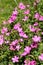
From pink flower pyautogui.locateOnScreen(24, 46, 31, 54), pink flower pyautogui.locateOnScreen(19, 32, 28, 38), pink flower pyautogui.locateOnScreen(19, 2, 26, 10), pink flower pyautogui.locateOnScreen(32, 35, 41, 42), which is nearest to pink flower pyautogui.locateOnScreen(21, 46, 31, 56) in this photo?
pink flower pyautogui.locateOnScreen(24, 46, 31, 54)

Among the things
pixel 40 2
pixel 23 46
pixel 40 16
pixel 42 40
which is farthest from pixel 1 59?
pixel 40 2

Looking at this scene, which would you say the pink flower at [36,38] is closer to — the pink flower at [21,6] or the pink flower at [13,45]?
the pink flower at [13,45]

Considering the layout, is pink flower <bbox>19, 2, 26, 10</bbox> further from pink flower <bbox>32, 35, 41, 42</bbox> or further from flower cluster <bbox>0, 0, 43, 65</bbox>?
pink flower <bbox>32, 35, 41, 42</bbox>

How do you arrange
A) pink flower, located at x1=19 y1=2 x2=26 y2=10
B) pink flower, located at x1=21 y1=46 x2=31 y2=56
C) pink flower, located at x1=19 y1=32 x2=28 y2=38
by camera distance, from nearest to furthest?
pink flower, located at x1=21 y1=46 x2=31 y2=56
pink flower, located at x1=19 y1=32 x2=28 y2=38
pink flower, located at x1=19 y1=2 x2=26 y2=10

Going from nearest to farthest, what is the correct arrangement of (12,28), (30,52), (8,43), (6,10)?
(30,52) < (8,43) < (12,28) < (6,10)

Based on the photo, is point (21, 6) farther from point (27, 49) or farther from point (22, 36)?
point (27, 49)

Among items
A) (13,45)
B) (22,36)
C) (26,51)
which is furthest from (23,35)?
(26,51)

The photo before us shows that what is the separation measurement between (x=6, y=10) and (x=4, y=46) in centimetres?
111

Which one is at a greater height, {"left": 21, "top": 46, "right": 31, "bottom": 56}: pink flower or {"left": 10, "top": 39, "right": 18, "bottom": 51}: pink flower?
{"left": 10, "top": 39, "right": 18, "bottom": 51}: pink flower

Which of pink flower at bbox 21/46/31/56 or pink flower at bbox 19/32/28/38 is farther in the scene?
pink flower at bbox 19/32/28/38

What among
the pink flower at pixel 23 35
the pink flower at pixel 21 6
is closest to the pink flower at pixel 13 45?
the pink flower at pixel 23 35

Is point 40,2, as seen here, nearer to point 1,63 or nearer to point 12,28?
point 12,28

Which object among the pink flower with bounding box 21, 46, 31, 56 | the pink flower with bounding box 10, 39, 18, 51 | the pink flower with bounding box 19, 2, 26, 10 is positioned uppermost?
the pink flower with bounding box 19, 2, 26, 10

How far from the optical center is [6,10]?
207 inches
